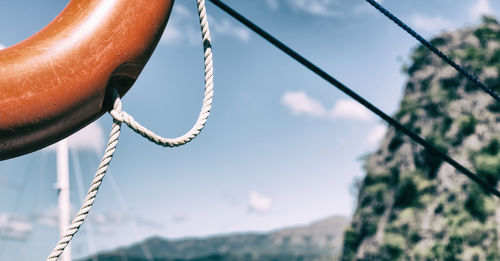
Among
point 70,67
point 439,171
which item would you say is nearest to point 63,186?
point 70,67

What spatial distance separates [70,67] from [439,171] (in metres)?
13.8

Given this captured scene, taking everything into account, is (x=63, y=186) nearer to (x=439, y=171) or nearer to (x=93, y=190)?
(x=93, y=190)

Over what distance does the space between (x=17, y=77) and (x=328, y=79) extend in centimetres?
96

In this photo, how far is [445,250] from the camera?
1209 cm

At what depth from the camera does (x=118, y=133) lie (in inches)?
47.4

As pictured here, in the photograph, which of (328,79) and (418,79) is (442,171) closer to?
(418,79)

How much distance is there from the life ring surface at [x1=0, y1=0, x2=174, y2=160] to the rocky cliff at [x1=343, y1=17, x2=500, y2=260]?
12.3 metres

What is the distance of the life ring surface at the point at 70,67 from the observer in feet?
3.63

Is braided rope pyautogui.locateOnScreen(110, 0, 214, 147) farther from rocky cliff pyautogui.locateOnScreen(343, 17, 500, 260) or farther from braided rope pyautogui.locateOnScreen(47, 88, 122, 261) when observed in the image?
rocky cliff pyautogui.locateOnScreen(343, 17, 500, 260)

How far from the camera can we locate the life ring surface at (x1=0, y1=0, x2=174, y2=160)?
3.63 ft

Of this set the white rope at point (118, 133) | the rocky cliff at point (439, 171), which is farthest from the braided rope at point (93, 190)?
the rocky cliff at point (439, 171)

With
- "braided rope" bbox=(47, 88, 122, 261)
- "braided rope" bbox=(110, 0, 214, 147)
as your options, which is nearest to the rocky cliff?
"braided rope" bbox=(110, 0, 214, 147)

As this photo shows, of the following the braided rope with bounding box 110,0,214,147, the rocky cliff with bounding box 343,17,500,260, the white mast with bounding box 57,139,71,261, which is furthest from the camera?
the rocky cliff with bounding box 343,17,500,260

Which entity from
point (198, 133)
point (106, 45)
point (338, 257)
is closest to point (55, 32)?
point (106, 45)
